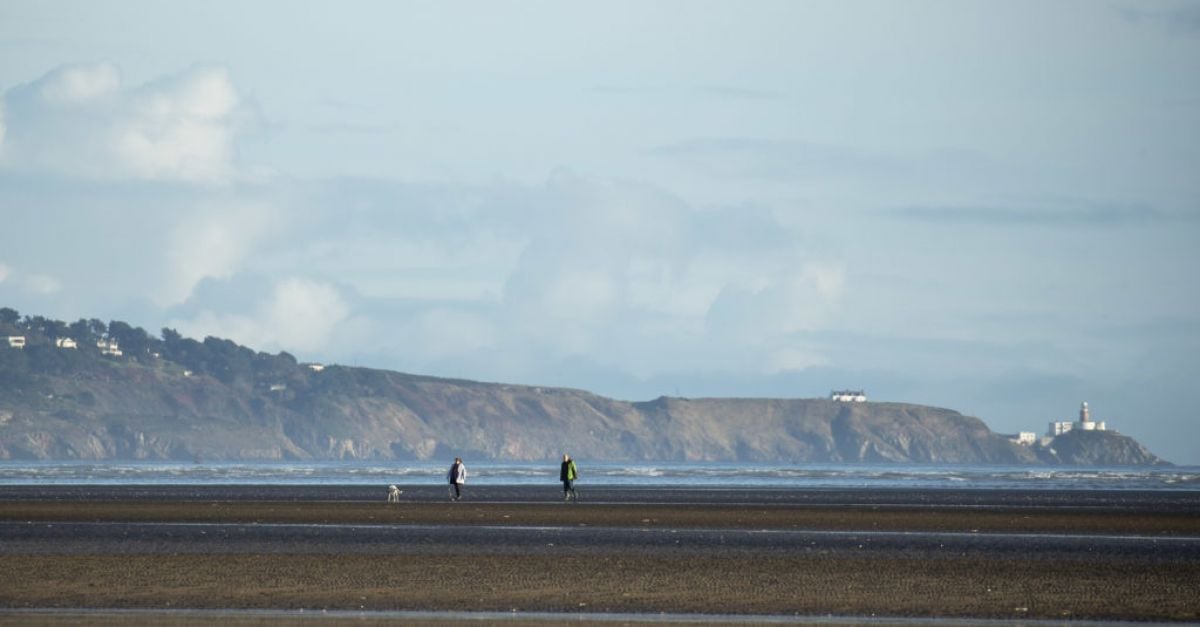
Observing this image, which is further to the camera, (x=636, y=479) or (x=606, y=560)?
(x=636, y=479)

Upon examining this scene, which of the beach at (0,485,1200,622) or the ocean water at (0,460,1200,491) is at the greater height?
the ocean water at (0,460,1200,491)

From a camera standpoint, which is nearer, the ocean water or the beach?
the beach

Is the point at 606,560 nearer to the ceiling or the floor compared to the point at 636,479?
nearer to the floor

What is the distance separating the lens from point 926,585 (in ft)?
86.2

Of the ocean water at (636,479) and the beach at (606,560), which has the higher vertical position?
the ocean water at (636,479)

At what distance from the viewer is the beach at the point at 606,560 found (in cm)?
2394

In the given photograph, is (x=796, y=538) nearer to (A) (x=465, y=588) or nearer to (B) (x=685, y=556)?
(B) (x=685, y=556)

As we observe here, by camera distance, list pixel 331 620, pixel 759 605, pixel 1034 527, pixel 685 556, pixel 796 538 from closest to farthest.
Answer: pixel 331 620, pixel 759 605, pixel 685 556, pixel 796 538, pixel 1034 527

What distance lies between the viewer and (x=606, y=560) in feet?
101

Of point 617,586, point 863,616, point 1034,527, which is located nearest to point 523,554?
point 617,586

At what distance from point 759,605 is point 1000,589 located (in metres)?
4.28

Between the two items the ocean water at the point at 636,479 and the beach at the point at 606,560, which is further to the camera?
the ocean water at the point at 636,479

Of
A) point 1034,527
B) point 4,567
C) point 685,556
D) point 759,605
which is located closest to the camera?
point 759,605

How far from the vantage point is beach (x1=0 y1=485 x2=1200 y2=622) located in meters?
23.9
